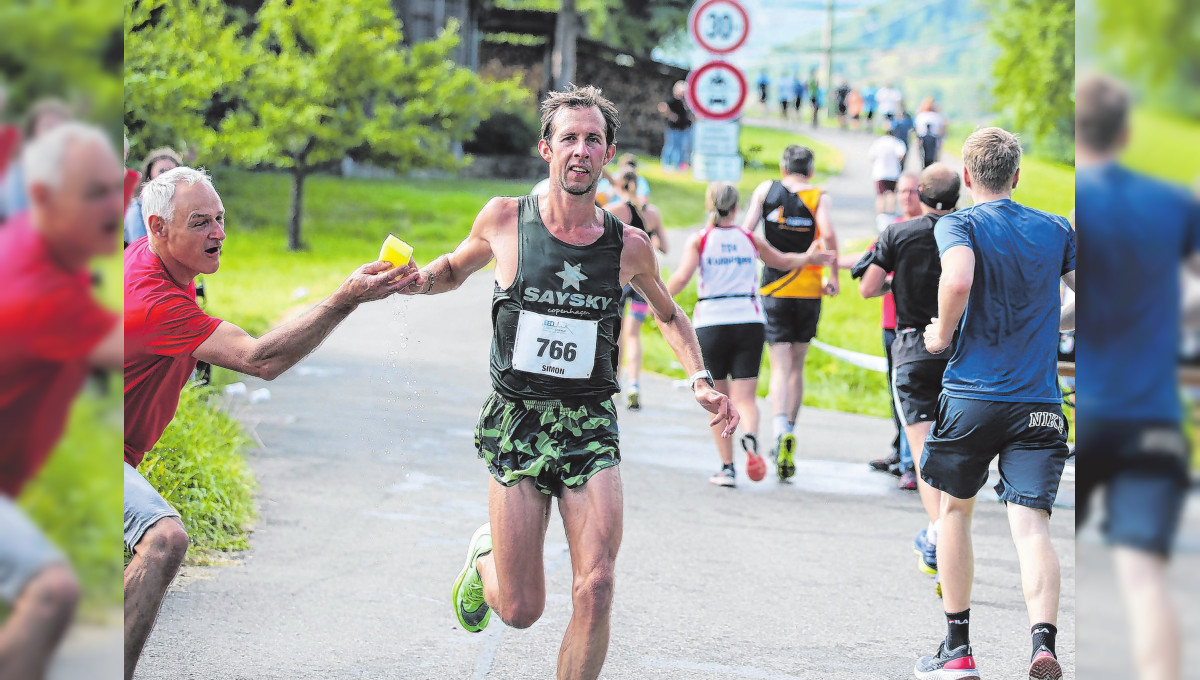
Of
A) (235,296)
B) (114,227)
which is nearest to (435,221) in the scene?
(235,296)

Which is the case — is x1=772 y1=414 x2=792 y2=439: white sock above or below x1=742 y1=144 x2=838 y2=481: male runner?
below

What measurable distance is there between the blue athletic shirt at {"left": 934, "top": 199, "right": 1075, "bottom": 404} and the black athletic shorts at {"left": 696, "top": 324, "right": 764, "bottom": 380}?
3.80 m

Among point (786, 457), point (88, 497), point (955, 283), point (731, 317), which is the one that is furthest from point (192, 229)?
point (786, 457)

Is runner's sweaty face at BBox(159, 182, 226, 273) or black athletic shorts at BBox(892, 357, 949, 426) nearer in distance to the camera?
runner's sweaty face at BBox(159, 182, 226, 273)

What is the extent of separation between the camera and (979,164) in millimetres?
4824

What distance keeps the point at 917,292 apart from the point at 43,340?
562cm

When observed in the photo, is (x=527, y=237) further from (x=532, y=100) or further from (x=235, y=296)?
(x=532, y=100)

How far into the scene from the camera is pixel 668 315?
489 centimetres

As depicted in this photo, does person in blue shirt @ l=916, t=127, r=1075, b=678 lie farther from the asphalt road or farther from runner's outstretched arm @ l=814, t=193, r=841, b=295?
runner's outstretched arm @ l=814, t=193, r=841, b=295

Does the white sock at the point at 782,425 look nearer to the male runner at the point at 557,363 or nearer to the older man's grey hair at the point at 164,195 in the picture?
the male runner at the point at 557,363

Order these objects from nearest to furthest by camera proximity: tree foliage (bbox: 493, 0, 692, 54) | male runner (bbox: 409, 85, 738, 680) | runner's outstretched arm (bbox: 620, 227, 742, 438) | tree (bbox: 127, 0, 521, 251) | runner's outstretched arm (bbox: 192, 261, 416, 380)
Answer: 1. runner's outstretched arm (bbox: 192, 261, 416, 380)
2. male runner (bbox: 409, 85, 738, 680)
3. runner's outstretched arm (bbox: 620, 227, 742, 438)
4. tree (bbox: 127, 0, 521, 251)
5. tree foliage (bbox: 493, 0, 692, 54)

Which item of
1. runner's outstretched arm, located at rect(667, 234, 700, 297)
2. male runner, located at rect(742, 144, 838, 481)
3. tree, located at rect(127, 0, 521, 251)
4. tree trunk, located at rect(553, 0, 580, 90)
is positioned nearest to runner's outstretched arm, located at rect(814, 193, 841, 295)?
male runner, located at rect(742, 144, 838, 481)

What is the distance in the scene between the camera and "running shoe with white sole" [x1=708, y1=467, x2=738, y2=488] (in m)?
8.62

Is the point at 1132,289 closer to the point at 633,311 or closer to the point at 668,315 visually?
the point at 668,315
